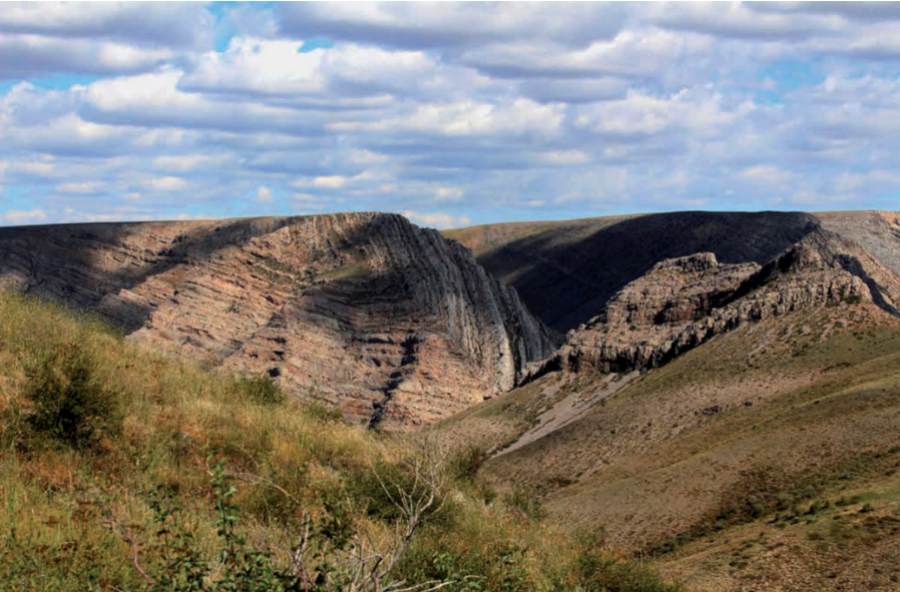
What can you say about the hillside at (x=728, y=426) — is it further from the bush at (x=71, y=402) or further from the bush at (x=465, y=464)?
the bush at (x=71, y=402)

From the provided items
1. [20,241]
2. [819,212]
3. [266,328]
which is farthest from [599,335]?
[819,212]

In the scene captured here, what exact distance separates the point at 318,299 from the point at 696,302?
3795 cm

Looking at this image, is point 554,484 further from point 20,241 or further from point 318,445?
point 20,241

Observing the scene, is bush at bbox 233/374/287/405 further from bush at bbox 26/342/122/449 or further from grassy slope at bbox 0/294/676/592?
bush at bbox 26/342/122/449

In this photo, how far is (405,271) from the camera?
97.4 metres

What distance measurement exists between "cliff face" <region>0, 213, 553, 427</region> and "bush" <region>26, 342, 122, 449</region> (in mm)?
63158

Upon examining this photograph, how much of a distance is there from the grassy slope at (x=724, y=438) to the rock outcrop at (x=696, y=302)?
6.36 ft

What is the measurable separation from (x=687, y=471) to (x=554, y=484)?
1012 cm

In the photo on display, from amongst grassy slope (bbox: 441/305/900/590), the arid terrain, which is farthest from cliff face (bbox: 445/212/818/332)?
grassy slope (bbox: 441/305/900/590)

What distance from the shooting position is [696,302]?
225 ft

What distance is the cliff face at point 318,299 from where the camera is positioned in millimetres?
82500

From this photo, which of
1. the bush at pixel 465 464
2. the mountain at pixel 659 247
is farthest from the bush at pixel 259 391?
the mountain at pixel 659 247

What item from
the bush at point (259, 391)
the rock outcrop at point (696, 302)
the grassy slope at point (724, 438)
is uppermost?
the bush at point (259, 391)

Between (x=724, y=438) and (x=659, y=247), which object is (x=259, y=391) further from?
(x=659, y=247)
